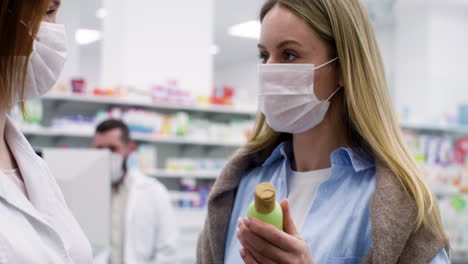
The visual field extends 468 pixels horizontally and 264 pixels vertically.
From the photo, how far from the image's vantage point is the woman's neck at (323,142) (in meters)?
1.64

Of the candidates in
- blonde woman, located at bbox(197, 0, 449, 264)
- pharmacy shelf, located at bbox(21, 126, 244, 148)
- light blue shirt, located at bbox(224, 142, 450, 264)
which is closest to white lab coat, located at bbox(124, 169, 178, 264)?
pharmacy shelf, located at bbox(21, 126, 244, 148)

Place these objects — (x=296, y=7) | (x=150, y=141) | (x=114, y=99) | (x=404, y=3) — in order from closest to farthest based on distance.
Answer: (x=296, y=7)
(x=114, y=99)
(x=150, y=141)
(x=404, y=3)

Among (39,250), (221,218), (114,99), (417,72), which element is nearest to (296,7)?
(221,218)

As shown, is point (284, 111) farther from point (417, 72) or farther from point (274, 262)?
point (417, 72)

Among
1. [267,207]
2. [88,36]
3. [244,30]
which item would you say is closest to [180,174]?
[267,207]

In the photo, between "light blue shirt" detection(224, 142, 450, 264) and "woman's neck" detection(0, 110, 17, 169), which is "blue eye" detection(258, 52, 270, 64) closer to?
"light blue shirt" detection(224, 142, 450, 264)

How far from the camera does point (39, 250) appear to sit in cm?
110

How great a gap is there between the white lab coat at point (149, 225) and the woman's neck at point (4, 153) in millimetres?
2444

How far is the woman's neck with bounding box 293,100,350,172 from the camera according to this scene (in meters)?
1.64

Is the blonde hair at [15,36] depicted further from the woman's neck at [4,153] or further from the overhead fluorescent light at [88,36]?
the overhead fluorescent light at [88,36]

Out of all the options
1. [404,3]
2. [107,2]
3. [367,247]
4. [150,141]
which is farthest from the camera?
[404,3]

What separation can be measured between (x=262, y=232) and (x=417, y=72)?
8.62m

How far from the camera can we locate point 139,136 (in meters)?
6.04

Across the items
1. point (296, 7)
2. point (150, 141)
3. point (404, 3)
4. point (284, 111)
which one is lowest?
point (150, 141)
